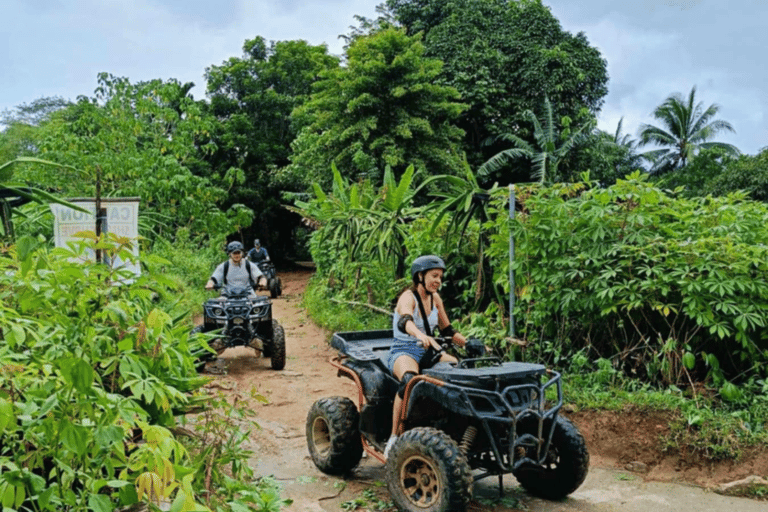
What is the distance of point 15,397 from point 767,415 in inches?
209

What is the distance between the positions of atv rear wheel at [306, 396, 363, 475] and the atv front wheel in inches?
27.1

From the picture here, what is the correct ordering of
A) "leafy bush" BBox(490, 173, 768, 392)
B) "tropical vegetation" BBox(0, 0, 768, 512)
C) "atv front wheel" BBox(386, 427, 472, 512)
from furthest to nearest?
"leafy bush" BBox(490, 173, 768, 392)
"atv front wheel" BBox(386, 427, 472, 512)
"tropical vegetation" BBox(0, 0, 768, 512)

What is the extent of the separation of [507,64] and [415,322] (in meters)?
19.0

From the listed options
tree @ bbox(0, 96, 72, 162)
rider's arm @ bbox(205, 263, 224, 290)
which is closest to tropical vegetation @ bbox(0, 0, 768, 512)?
rider's arm @ bbox(205, 263, 224, 290)

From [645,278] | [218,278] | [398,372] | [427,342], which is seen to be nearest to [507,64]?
[218,278]

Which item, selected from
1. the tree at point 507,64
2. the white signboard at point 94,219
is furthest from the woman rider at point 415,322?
the tree at point 507,64

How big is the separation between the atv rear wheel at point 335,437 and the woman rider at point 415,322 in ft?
1.41

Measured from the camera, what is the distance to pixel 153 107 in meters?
15.9

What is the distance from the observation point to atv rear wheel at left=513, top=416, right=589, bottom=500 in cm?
446

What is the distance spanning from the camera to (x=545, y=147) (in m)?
20.9

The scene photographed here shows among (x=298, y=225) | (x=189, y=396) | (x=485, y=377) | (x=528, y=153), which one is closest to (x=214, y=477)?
(x=189, y=396)

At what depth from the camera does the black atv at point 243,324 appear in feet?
29.3

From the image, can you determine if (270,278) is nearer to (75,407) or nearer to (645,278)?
(645,278)

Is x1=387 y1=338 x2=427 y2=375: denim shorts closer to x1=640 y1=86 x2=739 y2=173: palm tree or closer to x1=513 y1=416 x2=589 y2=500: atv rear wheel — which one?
x1=513 y1=416 x2=589 y2=500: atv rear wheel
